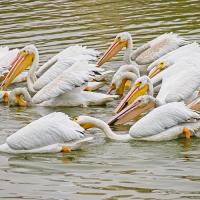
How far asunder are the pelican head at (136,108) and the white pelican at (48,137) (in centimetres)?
90

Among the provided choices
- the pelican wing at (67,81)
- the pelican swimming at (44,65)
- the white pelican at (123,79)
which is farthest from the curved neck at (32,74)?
the white pelican at (123,79)

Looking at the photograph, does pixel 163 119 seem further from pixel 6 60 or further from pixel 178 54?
pixel 6 60

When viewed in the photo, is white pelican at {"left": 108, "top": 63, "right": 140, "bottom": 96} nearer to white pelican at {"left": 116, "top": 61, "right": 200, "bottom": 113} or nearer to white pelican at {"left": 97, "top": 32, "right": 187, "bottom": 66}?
white pelican at {"left": 116, "top": 61, "right": 200, "bottom": 113}

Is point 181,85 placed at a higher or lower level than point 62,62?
lower

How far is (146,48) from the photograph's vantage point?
12.2 meters

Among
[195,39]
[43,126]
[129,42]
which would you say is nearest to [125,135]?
[43,126]

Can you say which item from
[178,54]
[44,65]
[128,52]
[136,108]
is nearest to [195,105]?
[136,108]

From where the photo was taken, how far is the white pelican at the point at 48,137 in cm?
822

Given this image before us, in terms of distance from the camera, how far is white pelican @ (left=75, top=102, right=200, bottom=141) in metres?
8.40

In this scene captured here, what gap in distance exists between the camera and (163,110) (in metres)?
8.41

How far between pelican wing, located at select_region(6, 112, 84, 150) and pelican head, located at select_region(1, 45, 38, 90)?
3.34 meters

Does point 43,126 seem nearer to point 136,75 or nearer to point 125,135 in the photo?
point 125,135

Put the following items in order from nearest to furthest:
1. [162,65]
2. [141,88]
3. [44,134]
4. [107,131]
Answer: [44,134] < [107,131] < [141,88] < [162,65]

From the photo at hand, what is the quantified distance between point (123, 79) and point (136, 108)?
1594 millimetres
